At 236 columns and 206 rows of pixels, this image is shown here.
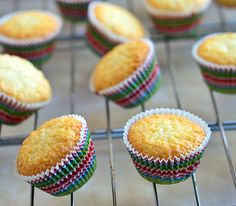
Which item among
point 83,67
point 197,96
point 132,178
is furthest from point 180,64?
A: point 132,178

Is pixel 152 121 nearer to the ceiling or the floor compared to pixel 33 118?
nearer to the ceiling

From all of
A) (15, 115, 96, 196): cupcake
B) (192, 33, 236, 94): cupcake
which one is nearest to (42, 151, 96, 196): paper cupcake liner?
(15, 115, 96, 196): cupcake

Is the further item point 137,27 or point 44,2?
point 44,2

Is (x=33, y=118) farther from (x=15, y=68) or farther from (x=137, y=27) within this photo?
(x=137, y=27)

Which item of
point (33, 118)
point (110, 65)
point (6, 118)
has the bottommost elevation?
point (33, 118)

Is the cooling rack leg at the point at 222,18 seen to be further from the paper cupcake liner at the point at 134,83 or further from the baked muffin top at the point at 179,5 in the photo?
the paper cupcake liner at the point at 134,83

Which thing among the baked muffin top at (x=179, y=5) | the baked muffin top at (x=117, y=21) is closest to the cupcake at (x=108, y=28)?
the baked muffin top at (x=117, y=21)

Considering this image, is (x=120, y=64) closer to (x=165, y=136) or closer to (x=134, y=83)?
(x=134, y=83)

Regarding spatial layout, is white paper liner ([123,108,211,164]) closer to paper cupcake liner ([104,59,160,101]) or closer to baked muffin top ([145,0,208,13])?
paper cupcake liner ([104,59,160,101])
